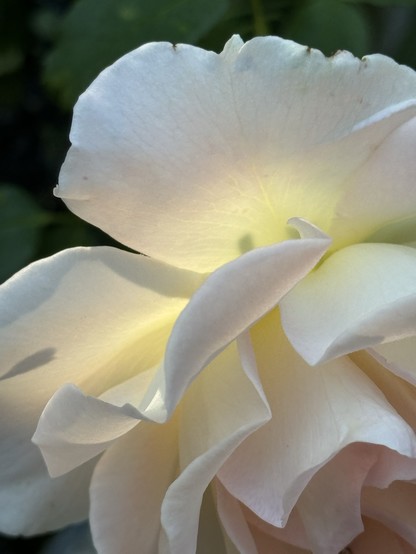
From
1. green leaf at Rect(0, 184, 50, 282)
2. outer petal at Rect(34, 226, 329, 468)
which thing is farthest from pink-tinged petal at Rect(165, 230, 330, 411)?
green leaf at Rect(0, 184, 50, 282)

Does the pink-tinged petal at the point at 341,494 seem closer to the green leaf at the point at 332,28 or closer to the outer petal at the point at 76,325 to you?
the outer petal at the point at 76,325

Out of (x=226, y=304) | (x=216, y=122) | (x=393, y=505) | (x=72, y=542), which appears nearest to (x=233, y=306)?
(x=226, y=304)

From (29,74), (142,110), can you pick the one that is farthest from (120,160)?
(29,74)

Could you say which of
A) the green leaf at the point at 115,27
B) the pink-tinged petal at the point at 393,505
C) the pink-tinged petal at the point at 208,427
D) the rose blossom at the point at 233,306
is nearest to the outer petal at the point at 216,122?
the rose blossom at the point at 233,306

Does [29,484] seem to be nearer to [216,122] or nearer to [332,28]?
[216,122]

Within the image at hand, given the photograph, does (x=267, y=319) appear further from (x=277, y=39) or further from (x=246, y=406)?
(x=277, y=39)

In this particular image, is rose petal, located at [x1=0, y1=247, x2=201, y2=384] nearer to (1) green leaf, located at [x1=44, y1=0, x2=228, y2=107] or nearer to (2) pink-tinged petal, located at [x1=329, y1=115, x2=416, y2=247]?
(2) pink-tinged petal, located at [x1=329, y1=115, x2=416, y2=247]
